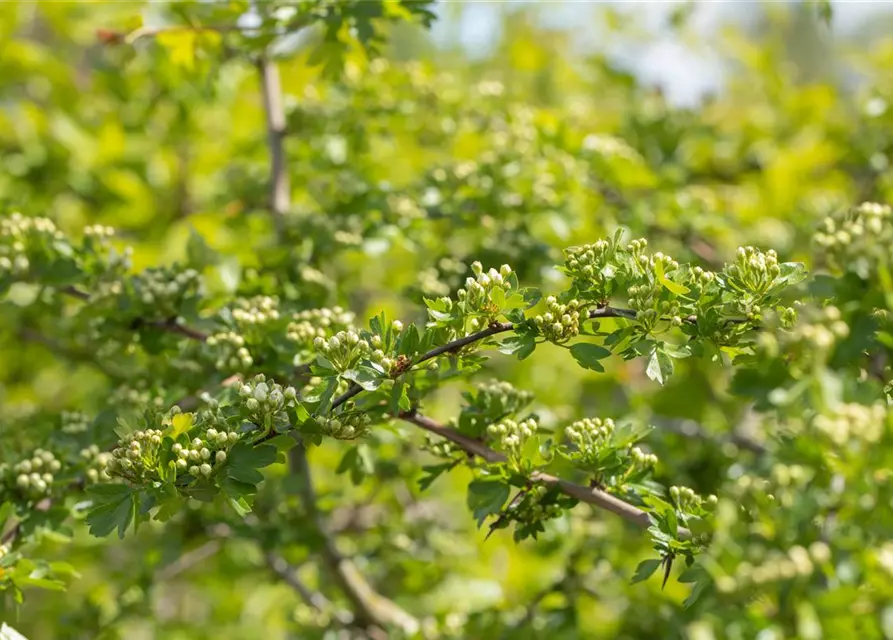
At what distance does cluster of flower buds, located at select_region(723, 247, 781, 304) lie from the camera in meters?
1.66

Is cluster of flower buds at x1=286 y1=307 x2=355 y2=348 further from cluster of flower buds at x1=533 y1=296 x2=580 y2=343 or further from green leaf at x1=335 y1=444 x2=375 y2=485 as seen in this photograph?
cluster of flower buds at x1=533 y1=296 x2=580 y2=343

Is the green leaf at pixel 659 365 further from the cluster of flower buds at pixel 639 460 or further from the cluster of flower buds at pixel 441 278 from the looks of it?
the cluster of flower buds at pixel 441 278

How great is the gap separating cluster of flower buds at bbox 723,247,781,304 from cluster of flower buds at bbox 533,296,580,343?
31 centimetres

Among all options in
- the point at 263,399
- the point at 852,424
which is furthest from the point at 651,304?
the point at 263,399

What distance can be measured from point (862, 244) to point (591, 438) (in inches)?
26.0

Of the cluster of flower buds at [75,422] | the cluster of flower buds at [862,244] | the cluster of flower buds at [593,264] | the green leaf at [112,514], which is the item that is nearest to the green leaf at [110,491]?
the green leaf at [112,514]

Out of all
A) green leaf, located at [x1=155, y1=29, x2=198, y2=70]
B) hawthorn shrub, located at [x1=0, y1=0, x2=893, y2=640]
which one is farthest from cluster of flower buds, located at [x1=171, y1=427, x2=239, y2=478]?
green leaf, located at [x1=155, y1=29, x2=198, y2=70]

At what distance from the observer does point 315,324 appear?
2223mm

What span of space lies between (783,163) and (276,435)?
10.2 feet

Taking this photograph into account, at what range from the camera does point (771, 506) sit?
1.32 m

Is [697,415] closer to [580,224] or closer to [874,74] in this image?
[580,224]

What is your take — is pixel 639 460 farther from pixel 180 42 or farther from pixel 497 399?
pixel 180 42

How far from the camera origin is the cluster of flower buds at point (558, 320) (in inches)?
65.9

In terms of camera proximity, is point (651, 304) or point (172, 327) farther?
point (172, 327)
